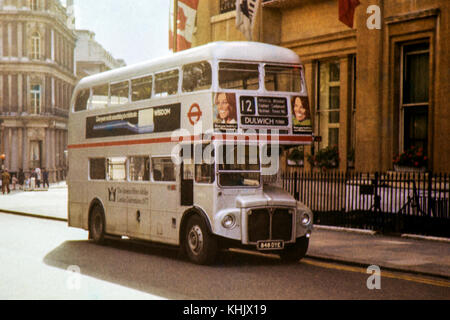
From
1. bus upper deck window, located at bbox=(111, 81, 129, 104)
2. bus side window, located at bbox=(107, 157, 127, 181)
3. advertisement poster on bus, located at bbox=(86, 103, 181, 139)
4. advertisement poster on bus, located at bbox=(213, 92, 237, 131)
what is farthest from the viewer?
bus side window, located at bbox=(107, 157, 127, 181)

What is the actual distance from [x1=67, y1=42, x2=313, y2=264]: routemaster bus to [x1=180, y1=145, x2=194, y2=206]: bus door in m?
0.02

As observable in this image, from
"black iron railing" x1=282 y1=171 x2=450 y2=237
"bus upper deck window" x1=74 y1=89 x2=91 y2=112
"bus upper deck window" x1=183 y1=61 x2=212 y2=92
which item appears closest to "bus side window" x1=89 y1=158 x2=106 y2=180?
"bus upper deck window" x1=74 y1=89 x2=91 y2=112

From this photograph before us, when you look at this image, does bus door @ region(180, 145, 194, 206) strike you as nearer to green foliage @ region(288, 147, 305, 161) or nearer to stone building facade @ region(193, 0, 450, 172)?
stone building facade @ region(193, 0, 450, 172)

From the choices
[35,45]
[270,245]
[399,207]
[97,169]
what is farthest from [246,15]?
[35,45]

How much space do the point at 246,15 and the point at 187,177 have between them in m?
10.8

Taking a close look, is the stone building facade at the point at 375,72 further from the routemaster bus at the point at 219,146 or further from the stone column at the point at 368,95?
the routemaster bus at the point at 219,146

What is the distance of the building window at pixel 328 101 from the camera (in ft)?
74.3

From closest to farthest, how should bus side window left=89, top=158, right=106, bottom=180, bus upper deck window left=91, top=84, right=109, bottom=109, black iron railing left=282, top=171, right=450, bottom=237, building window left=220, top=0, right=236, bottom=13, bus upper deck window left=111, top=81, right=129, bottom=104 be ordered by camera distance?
bus upper deck window left=111, top=81, right=129, bottom=104, bus upper deck window left=91, top=84, right=109, bottom=109, black iron railing left=282, top=171, right=450, bottom=237, bus side window left=89, top=158, right=106, bottom=180, building window left=220, top=0, right=236, bottom=13

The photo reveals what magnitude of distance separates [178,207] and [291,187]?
8346 millimetres

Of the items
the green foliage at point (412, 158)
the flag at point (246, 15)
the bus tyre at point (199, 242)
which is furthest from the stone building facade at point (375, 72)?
the bus tyre at point (199, 242)

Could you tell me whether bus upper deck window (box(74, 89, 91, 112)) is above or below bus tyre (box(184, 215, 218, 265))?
above

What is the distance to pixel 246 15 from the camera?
22219 millimetres

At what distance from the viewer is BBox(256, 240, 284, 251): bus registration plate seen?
1169 cm

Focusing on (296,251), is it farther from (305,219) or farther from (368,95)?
(368,95)
